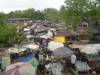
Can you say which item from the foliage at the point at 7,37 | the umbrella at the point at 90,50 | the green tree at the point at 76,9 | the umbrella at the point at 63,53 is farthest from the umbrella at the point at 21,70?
the green tree at the point at 76,9

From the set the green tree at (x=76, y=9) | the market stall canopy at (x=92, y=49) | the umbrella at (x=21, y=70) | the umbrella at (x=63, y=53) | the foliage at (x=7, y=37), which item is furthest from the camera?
the green tree at (x=76, y=9)

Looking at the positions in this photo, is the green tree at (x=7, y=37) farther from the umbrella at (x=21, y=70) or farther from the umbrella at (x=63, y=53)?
the umbrella at (x=21, y=70)

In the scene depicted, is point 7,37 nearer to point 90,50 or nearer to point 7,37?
point 7,37

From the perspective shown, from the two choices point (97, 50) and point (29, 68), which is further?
point (97, 50)

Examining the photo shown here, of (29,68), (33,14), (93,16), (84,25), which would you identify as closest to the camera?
(29,68)

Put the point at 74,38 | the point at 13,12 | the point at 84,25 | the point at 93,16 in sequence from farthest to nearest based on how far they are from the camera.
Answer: the point at 13,12, the point at 84,25, the point at 93,16, the point at 74,38

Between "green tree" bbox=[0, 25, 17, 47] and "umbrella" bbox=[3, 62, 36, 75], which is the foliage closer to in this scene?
"green tree" bbox=[0, 25, 17, 47]

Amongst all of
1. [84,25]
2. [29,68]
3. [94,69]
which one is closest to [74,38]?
[84,25]

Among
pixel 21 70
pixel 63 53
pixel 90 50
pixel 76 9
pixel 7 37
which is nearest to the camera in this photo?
Answer: pixel 21 70

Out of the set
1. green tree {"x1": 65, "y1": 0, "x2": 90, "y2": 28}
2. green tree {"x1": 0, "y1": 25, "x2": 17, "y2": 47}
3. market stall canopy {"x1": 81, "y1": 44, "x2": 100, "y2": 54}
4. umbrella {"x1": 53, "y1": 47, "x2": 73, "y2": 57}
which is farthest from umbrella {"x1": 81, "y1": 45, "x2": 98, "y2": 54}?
green tree {"x1": 65, "y1": 0, "x2": 90, "y2": 28}

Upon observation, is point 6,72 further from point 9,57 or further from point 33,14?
point 33,14

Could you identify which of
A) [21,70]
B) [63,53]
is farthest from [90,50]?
[21,70]
